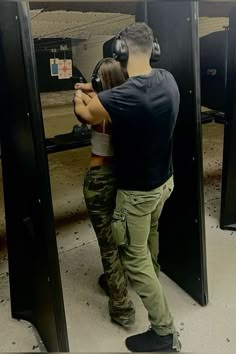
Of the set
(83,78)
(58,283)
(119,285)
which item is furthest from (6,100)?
(83,78)

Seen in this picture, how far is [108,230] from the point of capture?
1.65 meters

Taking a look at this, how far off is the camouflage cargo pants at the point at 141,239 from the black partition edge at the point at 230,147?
1.19 meters

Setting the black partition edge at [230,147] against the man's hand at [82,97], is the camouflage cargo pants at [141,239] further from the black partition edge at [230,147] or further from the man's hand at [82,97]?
the black partition edge at [230,147]

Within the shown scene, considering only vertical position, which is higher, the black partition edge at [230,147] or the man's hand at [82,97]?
the man's hand at [82,97]

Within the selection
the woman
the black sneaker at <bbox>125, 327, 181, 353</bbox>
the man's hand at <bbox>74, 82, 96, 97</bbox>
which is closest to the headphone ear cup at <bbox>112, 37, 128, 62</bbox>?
the woman

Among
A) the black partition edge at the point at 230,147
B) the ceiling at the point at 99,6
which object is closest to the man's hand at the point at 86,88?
the ceiling at the point at 99,6

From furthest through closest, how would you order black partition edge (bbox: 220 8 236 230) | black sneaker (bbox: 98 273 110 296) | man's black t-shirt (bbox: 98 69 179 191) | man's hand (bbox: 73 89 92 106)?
black partition edge (bbox: 220 8 236 230), black sneaker (bbox: 98 273 110 296), man's hand (bbox: 73 89 92 106), man's black t-shirt (bbox: 98 69 179 191)

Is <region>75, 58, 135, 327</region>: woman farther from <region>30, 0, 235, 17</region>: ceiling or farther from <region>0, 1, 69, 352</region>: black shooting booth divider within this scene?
<region>30, 0, 235, 17</region>: ceiling

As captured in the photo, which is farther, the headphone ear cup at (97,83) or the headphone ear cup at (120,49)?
the headphone ear cup at (97,83)

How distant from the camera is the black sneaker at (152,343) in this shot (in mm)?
1558

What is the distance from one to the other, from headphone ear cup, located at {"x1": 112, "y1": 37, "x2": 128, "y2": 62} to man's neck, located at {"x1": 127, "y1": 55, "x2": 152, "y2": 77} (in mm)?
25

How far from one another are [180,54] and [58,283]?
111 centimetres

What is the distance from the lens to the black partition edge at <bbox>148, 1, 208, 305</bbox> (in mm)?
1531

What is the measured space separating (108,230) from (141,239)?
0.23 m
